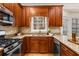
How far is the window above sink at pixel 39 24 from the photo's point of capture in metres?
7.04

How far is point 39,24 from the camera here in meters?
7.22

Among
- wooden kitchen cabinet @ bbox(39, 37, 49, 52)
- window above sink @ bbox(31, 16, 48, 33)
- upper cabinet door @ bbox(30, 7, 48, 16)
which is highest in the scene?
upper cabinet door @ bbox(30, 7, 48, 16)

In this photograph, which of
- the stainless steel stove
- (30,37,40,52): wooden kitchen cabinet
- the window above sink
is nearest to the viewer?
the stainless steel stove

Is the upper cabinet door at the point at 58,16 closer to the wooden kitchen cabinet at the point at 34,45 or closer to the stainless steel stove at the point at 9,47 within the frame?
the wooden kitchen cabinet at the point at 34,45

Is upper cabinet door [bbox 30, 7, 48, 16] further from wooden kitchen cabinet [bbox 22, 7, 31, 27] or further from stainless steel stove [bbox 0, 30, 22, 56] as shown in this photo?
stainless steel stove [bbox 0, 30, 22, 56]

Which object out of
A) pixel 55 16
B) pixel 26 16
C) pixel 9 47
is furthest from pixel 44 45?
pixel 9 47

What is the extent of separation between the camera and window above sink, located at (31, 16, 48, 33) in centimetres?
704

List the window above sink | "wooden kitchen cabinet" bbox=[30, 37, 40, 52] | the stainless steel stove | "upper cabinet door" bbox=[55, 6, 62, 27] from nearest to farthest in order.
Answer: the stainless steel stove < "wooden kitchen cabinet" bbox=[30, 37, 40, 52] < "upper cabinet door" bbox=[55, 6, 62, 27] < the window above sink

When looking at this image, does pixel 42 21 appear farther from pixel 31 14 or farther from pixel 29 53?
pixel 29 53

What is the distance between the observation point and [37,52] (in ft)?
21.1

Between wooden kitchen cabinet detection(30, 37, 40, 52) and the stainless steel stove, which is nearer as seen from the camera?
the stainless steel stove

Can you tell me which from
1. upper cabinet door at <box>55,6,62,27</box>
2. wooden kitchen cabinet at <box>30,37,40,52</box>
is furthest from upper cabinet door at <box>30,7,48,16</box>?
wooden kitchen cabinet at <box>30,37,40,52</box>

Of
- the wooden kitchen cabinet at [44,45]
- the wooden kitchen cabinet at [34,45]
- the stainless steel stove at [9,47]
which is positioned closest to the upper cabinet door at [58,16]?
the wooden kitchen cabinet at [44,45]

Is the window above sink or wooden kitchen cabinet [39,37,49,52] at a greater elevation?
the window above sink
